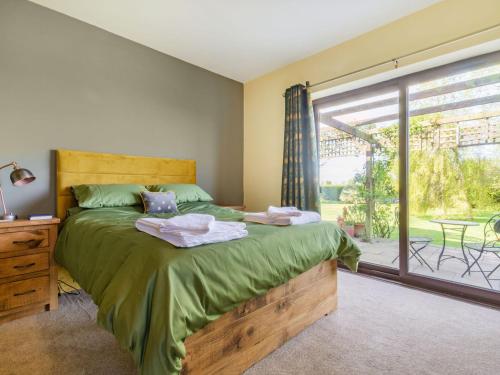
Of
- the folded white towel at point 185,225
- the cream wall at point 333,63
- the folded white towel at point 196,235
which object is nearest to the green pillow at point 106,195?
the folded white towel at point 196,235

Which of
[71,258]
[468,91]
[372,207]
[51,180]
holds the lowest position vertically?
[71,258]

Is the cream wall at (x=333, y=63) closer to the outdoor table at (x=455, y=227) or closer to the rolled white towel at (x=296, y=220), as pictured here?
the outdoor table at (x=455, y=227)

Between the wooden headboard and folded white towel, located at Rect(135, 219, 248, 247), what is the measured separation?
4.71ft

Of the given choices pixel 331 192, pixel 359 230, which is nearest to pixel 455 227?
pixel 359 230

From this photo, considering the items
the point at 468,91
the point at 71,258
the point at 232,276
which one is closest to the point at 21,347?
the point at 71,258

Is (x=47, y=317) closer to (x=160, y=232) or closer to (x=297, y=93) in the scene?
(x=160, y=232)

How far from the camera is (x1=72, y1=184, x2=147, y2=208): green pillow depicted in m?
2.31

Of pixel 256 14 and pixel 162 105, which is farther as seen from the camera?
pixel 162 105

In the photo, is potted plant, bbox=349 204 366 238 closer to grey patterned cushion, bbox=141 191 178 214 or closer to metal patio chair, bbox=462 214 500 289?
metal patio chair, bbox=462 214 500 289

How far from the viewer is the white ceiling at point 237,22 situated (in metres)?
2.37

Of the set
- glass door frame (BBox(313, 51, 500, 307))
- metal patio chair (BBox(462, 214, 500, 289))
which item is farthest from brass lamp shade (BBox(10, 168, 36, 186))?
metal patio chair (BBox(462, 214, 500, 289))

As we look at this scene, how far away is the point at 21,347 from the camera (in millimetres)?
1576

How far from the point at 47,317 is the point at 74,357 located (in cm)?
66

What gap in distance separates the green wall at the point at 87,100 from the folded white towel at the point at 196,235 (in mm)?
1625
